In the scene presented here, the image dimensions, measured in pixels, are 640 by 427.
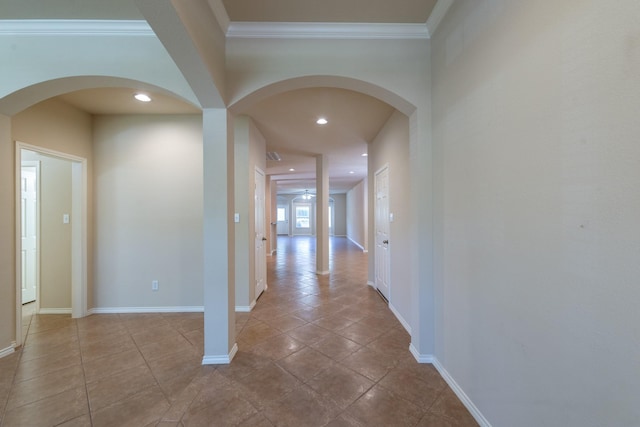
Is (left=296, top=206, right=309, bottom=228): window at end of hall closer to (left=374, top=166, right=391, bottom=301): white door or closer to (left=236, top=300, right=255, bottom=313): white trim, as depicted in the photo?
(left=374, top=166, right=391, bottom=301): white door

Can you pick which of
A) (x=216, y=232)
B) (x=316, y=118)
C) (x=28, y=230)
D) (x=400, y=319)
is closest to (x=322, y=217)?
(x=316, y=118)

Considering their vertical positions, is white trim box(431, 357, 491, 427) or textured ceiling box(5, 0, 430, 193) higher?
textured ceiling box(5, 0, 430, 193)

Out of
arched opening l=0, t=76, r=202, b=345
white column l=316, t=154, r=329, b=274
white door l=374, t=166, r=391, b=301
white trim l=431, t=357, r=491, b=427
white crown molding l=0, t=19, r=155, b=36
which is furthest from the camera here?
white column l=316, t=154, r=329, b=274

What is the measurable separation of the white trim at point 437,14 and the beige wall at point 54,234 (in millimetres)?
4579

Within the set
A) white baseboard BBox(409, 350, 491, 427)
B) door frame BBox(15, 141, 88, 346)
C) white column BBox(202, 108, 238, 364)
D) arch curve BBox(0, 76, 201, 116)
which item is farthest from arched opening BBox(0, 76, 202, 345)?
white baseboard BBox(409, 350, 491, 427)

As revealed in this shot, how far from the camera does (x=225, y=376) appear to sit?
1969 millimetres

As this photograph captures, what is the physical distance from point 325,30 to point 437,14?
912 millimetres

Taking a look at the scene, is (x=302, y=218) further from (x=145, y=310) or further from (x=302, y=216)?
(x=145, y=310)

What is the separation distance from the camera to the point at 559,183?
3.33 ft

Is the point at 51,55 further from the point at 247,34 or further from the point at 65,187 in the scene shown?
the point at 65,187

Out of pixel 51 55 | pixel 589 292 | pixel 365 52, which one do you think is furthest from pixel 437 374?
pixel 51 55

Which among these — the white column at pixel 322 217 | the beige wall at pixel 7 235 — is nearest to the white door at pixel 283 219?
the white column at pixel 322 217

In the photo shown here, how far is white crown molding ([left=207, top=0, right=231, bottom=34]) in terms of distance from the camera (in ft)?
5.89

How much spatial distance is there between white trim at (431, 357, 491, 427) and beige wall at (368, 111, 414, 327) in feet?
Answer: 2.32
